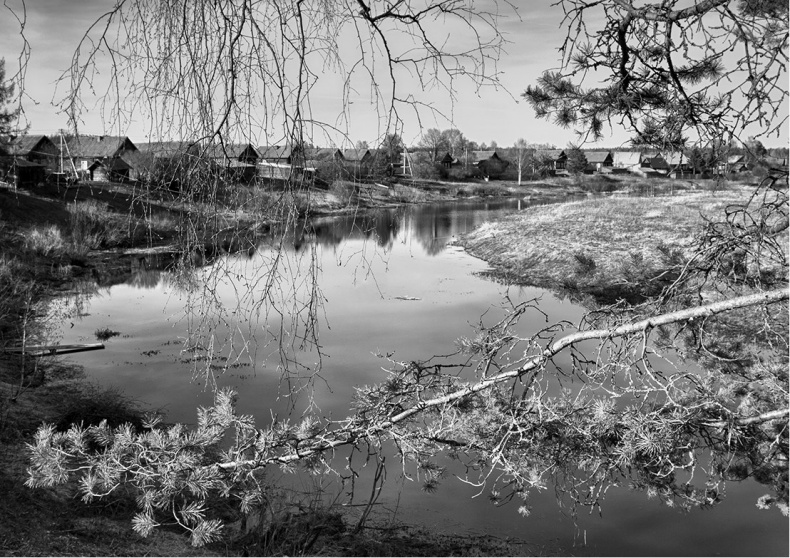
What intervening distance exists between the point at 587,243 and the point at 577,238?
0.99m

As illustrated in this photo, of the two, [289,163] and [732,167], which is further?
[732,167]

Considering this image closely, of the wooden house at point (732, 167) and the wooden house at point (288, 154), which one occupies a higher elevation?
the wooden house at point (732, 167)

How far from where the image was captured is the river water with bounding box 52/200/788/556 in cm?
199

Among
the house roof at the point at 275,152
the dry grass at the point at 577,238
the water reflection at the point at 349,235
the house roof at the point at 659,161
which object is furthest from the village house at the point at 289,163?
the dry grass at the point at 577,238

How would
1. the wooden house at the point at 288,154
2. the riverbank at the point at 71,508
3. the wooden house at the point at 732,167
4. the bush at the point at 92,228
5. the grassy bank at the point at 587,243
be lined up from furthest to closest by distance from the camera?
the bush at the point at 92,228, the grassy bank at the point at 587,243, the riverbank at the point at 71,508, the wooden house at the point at 732,167, the wooden house at the point at 288,154

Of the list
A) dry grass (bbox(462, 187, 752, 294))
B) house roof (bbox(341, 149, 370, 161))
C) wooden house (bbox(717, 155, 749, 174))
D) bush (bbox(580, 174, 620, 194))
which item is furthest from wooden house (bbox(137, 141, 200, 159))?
bush (bbox(580, 174, 620, 194))

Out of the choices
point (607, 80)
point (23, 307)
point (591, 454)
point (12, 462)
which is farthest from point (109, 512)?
point (23, 307)

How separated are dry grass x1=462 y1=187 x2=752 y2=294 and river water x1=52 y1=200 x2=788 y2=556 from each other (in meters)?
1.13

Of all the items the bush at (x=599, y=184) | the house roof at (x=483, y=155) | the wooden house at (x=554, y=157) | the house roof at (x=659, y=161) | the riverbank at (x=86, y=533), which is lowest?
the riverbank at (x=86, y=533)

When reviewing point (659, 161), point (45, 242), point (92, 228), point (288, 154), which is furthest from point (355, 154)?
point (92, 228)

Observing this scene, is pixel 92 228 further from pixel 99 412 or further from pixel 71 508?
pixel 71 508

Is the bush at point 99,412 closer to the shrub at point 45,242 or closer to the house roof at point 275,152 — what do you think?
the house roof at point 275,152

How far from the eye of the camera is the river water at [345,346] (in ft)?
6.54

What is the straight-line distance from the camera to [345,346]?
10016mm
